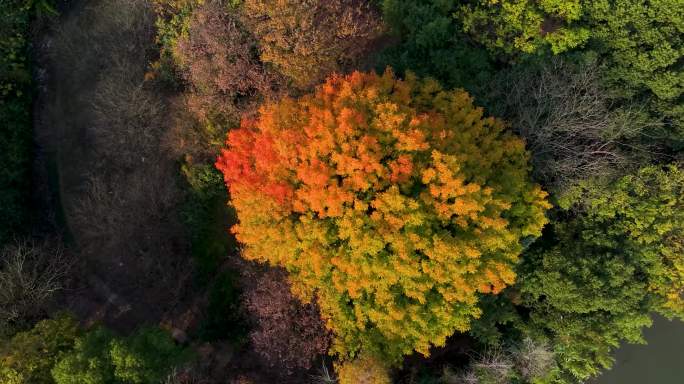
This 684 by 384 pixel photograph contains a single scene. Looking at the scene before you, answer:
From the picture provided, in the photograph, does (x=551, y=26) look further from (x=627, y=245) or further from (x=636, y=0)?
(x=627, y=245)

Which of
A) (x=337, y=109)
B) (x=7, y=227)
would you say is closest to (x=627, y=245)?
(x=337, y=109)

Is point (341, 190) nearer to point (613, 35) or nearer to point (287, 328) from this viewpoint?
point (287, 328)

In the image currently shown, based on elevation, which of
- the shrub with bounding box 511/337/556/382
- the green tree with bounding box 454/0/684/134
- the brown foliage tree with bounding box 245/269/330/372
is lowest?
the brown foliage tree with bounding box 245/269/330/372

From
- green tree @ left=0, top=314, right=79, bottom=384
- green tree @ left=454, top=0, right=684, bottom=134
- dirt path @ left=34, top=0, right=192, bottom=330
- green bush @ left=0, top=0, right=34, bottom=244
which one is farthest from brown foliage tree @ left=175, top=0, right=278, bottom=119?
green tree @ left=0, top=314, right=79, bottom=384

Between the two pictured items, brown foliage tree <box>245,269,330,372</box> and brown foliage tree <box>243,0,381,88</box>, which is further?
brown foliage tree <box>243,0,381,88</box>

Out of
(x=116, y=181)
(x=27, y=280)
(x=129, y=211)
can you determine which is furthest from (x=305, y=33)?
(x=27, y=280)

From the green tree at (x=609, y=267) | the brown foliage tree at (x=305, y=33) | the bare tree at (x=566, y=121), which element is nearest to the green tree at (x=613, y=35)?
the bare tree at (x=566, y=121)

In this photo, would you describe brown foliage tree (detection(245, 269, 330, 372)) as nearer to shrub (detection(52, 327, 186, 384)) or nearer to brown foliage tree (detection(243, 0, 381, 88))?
shrub (detection(52, 327, 186, 384))
